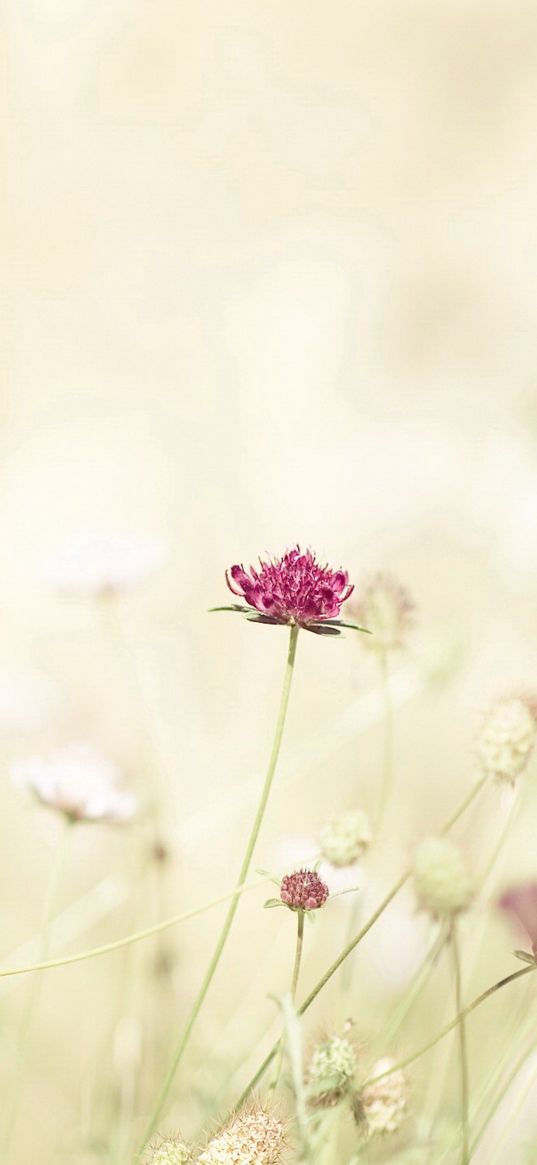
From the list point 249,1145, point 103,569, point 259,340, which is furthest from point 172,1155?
point 259,340

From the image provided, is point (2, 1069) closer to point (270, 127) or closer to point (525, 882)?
point (525, 882)

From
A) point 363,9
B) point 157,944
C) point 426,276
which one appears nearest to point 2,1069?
point 157,944

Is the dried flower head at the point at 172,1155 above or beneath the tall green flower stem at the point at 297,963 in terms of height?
beneath

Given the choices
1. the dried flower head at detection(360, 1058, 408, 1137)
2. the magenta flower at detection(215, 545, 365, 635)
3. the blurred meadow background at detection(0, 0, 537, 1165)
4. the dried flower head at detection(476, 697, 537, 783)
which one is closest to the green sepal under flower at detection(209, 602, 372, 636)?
the magenta flower at detection(215, 545, 365, 635)

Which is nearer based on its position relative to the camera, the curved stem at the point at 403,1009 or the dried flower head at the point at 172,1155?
the dried flower head at the point at 172,1155

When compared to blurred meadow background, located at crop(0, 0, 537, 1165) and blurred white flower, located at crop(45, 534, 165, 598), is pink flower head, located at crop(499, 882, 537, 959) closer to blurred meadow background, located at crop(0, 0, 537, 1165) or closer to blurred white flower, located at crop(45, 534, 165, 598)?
blurred white flower, located at crop(45, 534, 165, 598)

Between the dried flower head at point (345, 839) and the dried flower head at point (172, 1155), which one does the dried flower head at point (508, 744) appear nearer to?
the dried flower head at point (345, 839)

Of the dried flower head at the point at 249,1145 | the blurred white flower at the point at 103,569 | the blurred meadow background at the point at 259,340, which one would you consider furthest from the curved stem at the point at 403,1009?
the blurred meadow background at the point at 259,340
